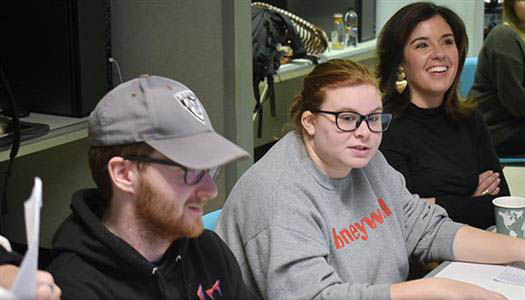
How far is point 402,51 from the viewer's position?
2.59 meters

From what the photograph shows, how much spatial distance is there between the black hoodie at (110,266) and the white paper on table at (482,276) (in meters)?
0.66

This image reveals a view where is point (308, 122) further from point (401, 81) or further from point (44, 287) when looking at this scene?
point (44, 287)

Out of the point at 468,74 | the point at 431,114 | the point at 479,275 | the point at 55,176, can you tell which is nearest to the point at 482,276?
the point at 479,275

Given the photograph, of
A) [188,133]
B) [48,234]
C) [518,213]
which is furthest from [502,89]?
[188,133]

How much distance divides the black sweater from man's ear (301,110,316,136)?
652 millimetres

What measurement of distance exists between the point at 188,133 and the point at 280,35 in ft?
8.82

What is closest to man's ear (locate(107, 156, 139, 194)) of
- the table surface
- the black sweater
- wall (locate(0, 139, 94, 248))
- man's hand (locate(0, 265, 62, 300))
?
man's hand (locate(0, 265, 62, 300))

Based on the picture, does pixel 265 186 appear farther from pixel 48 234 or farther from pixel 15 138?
pixel 48 234

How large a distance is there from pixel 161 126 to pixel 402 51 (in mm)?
1443

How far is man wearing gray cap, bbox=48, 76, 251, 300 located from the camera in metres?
1.31

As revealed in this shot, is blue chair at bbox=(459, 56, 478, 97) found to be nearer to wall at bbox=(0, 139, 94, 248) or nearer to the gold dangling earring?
the gold dangling earring

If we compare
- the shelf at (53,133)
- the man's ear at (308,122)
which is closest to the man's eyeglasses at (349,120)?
the man's ear at (308,122)

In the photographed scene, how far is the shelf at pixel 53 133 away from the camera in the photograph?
8.56ft

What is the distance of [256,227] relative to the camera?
174 centimetres
